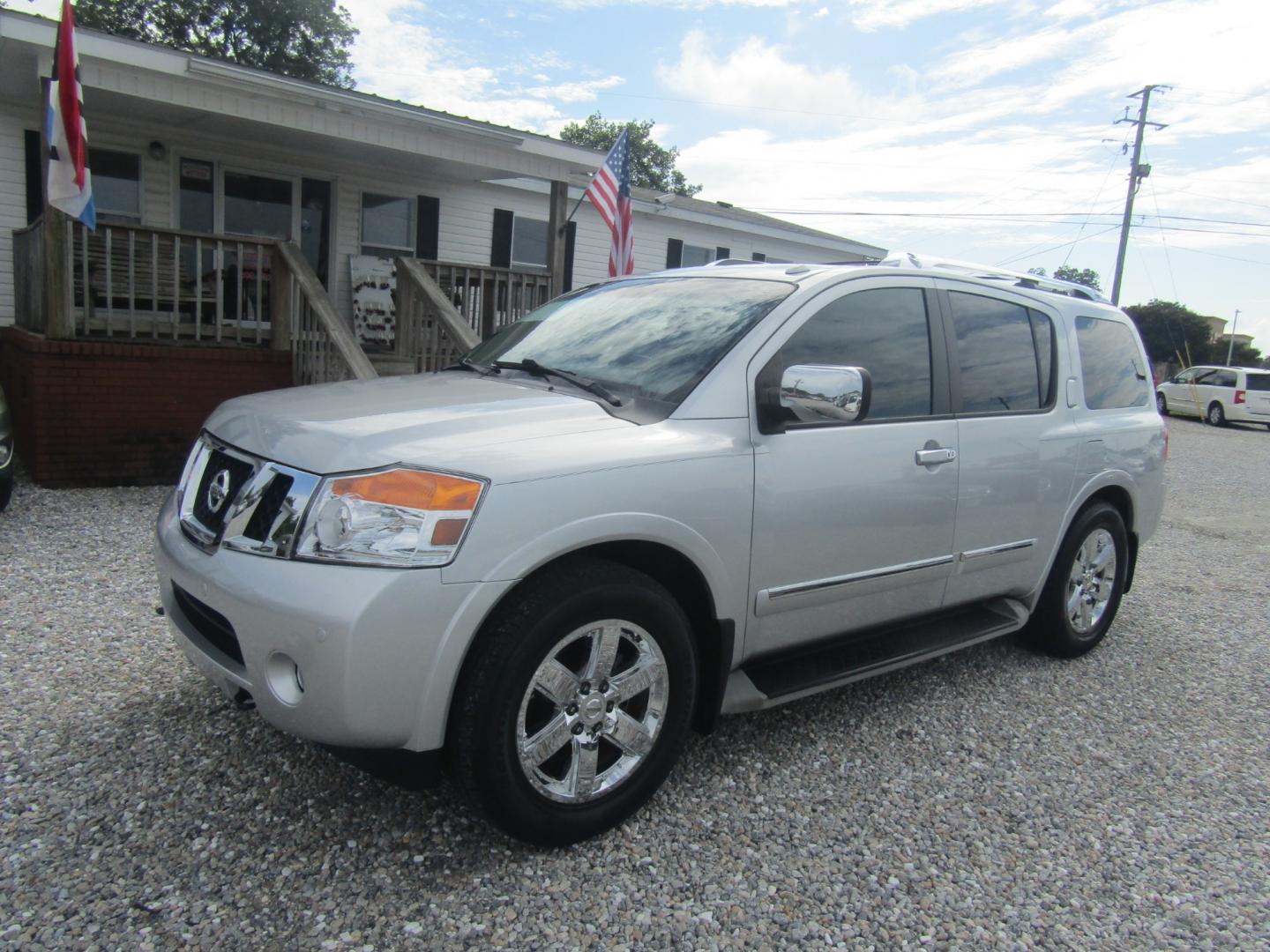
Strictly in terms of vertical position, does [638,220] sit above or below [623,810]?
above

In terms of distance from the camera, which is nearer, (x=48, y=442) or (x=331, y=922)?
(x=331, y=922)

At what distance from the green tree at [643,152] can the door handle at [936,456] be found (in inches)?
1866

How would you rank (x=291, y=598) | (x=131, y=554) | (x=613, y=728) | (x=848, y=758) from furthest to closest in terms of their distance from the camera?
(x=131, y=554)
(x=848, y=758)
(x=613, y=728)
(x=291, y=598)

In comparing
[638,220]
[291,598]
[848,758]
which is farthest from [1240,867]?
[638,220]

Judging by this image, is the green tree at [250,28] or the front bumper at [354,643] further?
the green tree at [250,28]

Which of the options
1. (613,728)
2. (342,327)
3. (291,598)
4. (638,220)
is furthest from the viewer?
(638,220)

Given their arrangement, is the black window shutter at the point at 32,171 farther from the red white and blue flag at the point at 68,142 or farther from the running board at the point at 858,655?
the running board at the point at 858,655

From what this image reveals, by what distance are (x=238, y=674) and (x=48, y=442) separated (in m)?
5.87

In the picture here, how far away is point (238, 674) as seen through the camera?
2.51 m

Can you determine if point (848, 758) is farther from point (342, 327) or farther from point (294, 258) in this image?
point (294, 258)

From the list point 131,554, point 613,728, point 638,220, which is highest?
point 638,220

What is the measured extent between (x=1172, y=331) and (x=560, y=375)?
46.6m

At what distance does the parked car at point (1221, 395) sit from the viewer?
79.4 ft

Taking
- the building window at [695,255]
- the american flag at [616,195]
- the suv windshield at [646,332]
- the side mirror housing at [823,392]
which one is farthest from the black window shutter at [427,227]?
the side mirror housing at [823,392]
